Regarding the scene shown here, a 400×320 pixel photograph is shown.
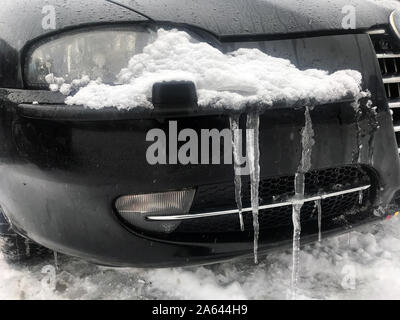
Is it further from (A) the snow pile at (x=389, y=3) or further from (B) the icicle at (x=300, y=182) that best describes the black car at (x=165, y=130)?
(A) the snow pile at (x=389, y=3)

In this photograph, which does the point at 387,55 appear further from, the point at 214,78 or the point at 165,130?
the point at 165,130

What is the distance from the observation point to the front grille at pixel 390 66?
1877 millimetres

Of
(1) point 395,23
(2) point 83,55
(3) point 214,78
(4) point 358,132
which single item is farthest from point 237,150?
(1) point 395,23

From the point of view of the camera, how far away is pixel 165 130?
1466 mm

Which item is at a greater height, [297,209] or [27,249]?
[297,209]

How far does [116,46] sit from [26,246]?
1.17 m

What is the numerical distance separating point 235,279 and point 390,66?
121 centimetres

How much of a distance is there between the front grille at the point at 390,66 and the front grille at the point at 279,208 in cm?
33

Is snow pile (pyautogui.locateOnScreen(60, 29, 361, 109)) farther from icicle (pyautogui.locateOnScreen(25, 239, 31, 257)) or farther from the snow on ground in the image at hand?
icicle (pyautogui.locateOnScreen(25, 239, 31, 257))

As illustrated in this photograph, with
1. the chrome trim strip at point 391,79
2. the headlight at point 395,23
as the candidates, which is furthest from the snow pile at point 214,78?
the headlight at point 395,23

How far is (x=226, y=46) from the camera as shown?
5.27 ft

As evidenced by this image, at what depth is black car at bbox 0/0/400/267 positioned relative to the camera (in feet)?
4.90

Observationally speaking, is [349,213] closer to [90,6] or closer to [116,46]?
[116,46]
